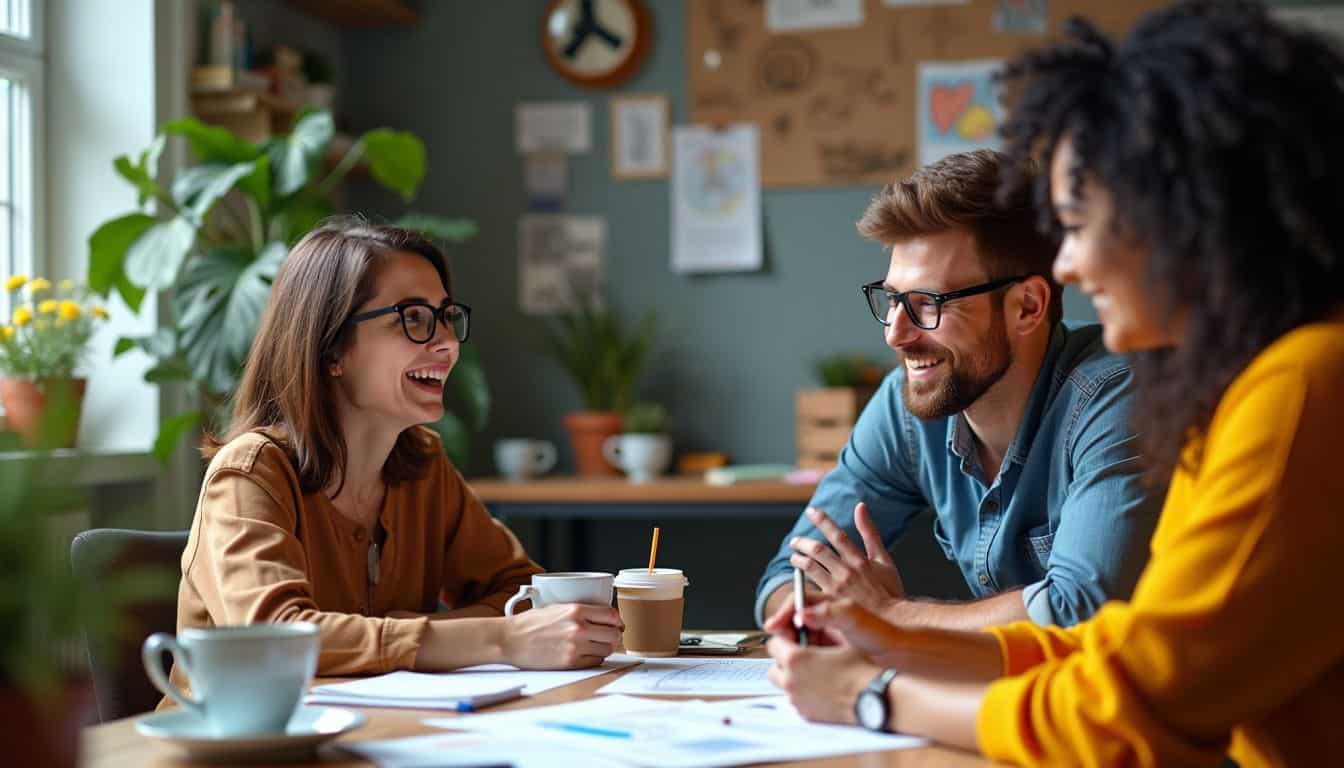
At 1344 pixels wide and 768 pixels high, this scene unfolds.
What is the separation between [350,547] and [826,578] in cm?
65

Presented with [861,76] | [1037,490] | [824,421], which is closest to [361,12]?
[861,76]

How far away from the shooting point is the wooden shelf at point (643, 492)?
349 cm

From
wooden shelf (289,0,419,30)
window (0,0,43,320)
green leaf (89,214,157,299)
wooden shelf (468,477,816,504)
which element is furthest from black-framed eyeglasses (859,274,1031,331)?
wooden shelf (289,0,419,30)

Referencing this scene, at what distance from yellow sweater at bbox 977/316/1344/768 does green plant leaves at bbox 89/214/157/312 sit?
2685mm

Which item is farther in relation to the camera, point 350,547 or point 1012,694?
point 350,547

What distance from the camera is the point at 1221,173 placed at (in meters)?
1.03

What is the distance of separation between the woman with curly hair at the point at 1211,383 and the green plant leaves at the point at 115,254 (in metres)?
2.50

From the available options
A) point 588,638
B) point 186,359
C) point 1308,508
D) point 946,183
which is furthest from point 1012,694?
point 186,359

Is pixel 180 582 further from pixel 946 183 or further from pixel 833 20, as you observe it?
pixel 833 20

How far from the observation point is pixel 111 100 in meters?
3.43

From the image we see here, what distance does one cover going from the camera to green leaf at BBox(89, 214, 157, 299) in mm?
3113

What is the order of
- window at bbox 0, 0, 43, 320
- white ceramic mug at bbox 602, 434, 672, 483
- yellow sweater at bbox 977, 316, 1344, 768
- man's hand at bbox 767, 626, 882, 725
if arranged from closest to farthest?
yellow sweater at bbox 977, 316, 1344, 768
man's hand at bbox 767, 626, 882, 725
window at bbox 0, 0, 43, 320
white ceramic mug at bbox 602, 434, 672, 483

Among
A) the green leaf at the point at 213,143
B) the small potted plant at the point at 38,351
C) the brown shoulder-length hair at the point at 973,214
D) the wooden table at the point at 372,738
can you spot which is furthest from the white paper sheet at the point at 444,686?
the green leaf at the point at 213,143

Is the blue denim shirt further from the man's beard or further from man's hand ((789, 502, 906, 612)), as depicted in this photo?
man's hand ((789, 502, 906, 612))
